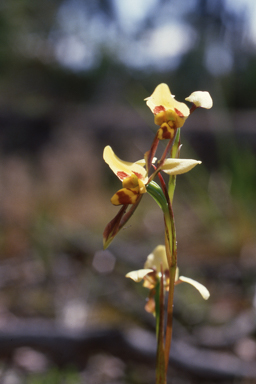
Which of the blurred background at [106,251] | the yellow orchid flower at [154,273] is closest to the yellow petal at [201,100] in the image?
the yellow orchid flower at [154,273]

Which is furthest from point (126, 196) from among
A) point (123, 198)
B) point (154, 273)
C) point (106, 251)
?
point (106, 251)

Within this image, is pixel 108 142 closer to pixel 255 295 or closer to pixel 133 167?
pixel 255 295

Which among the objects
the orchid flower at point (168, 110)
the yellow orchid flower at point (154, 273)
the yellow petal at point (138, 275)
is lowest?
the yellow petal at point (138, 275)

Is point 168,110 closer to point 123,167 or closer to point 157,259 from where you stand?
point 123,167

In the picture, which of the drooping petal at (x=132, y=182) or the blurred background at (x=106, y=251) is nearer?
the drooping petal at (x=132, y=182)

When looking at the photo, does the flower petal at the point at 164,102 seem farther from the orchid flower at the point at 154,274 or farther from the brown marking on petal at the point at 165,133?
the orchid flower at the point at 154,274

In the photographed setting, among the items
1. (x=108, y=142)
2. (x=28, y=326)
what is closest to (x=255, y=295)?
(x=28, y=326)

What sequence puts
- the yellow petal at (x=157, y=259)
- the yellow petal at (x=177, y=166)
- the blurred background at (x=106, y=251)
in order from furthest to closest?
the blurred background at (x=106, y=251) → the yellow petal at (x=157, y=259) → the yellow petal at (x=177, y=166)
